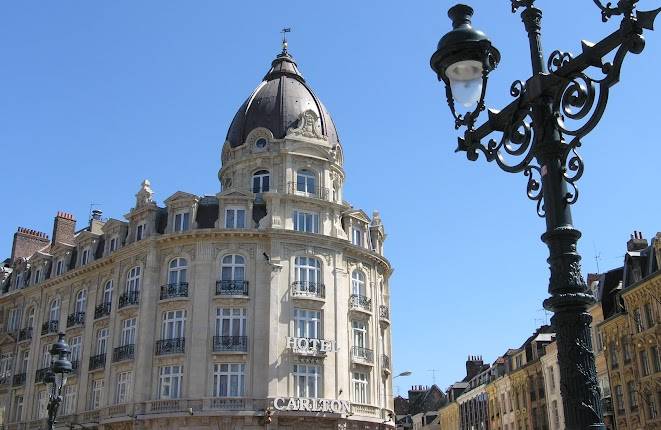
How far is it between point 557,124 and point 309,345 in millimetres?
35691

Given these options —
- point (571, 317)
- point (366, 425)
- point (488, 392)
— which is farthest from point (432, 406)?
point (571, 317)

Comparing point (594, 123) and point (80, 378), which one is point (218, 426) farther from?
point (594, 123)

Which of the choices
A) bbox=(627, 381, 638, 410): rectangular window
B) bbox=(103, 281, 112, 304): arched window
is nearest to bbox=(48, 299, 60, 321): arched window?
bbox=(103, 281, 112, 304): arched window

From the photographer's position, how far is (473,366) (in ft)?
276

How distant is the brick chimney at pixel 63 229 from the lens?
187ft

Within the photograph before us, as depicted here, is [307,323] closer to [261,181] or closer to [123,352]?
[261,181]

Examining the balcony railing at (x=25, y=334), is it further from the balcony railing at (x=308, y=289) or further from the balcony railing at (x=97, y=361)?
the balcony railing at (x=308, y=289)

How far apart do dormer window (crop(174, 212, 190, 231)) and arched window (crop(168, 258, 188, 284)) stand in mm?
1866

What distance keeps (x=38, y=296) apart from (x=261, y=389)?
70.7 ft

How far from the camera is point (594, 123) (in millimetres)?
6605

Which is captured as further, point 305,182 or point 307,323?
point 305,182

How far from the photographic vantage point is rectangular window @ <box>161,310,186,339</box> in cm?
4182

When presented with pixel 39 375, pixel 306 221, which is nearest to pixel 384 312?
pixel 306 221

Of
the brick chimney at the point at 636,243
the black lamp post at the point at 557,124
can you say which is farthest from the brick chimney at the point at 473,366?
the black lamp post at the point at 557,124
